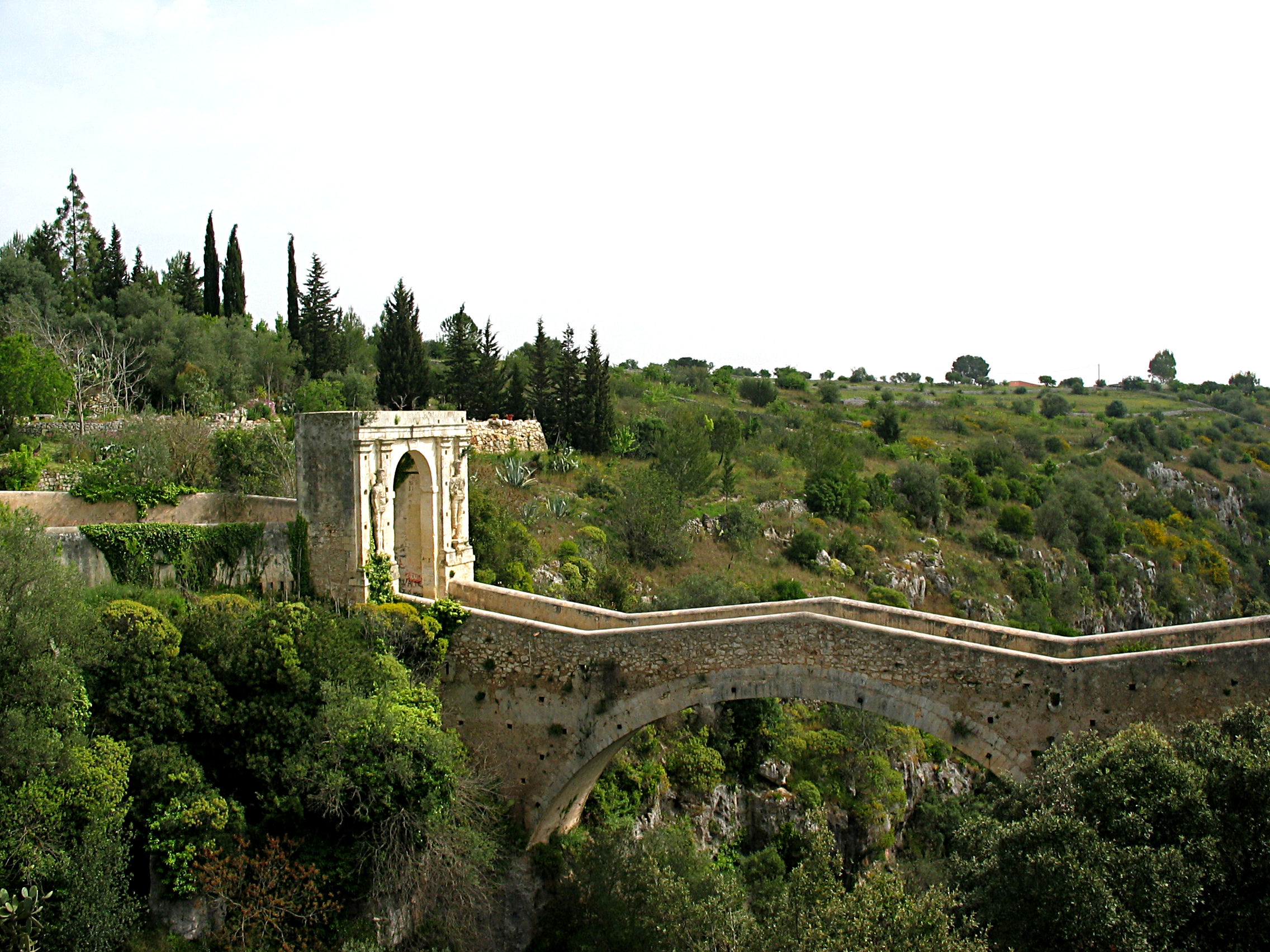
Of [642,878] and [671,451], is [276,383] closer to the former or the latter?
[671,451]

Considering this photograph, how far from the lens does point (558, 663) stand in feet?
49.3

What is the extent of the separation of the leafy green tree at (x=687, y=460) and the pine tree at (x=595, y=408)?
2.49 metres

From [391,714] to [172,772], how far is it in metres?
3.06

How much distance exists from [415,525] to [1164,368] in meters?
99.0

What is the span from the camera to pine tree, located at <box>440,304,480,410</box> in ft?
120

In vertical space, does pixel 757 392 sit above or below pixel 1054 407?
above

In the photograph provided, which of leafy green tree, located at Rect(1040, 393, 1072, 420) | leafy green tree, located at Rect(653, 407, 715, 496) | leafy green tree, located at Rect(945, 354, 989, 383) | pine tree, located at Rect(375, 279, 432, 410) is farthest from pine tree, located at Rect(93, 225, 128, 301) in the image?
leafy green tree, located at Rect(945, 354, 989, 383)

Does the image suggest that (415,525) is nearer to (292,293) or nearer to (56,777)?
(56,777)

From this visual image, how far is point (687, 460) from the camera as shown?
34844 mm

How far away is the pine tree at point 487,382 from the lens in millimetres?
36500

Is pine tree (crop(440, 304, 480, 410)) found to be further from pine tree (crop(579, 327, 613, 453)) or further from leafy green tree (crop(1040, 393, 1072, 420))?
leafy green tree (crop(1040, 393, 1072, 420))

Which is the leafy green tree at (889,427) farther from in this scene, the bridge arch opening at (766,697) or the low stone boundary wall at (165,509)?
the bridge arch opening at (766,697)

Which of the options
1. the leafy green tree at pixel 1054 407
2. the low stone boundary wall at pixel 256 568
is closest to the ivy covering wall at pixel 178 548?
the low stone boundary wall at pixel 256 568

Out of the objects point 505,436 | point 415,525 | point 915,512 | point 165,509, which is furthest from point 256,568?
point 915,512
